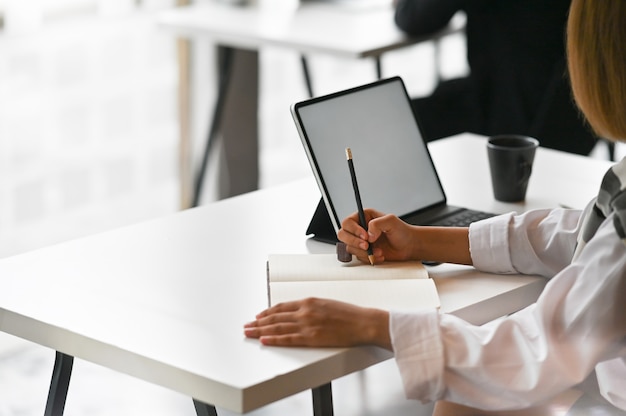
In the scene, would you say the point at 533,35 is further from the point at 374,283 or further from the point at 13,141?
the point at 374,283

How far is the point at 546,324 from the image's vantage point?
1115 millimetres

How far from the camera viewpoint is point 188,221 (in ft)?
5.03

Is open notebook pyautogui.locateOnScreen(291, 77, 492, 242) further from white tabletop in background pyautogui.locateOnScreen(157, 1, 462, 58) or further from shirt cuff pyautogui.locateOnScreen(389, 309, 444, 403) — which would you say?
white tabletop in background pyautogui.locateOnScreen(157, 1, 462, 58)

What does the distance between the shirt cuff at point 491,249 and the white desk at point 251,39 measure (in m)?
1.65

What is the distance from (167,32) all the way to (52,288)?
2180mm

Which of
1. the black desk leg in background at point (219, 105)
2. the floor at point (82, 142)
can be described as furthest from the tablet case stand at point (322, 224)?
the black desk leg in background at point (219, 105)

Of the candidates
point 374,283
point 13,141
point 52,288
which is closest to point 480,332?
point 374,283

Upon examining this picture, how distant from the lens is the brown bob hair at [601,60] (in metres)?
1.12

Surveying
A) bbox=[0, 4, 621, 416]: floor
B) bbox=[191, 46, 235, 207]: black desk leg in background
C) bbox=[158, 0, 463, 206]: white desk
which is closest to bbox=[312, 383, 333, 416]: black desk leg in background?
bbox=[0, 4, 621, 416]: floor

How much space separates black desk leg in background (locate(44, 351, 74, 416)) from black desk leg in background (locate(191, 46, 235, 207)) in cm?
236

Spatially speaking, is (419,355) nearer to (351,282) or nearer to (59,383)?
(351,282)

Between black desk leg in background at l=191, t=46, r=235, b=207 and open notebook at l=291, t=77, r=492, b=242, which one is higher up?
black desk leg in background at l=191, t=46, r=235, b=207

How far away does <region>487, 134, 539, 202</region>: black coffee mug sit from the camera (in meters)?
1.64

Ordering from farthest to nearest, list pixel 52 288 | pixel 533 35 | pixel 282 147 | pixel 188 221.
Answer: pixel 282 147 → pixel 533 35 → pixel 188 221 → pixel 52 288
